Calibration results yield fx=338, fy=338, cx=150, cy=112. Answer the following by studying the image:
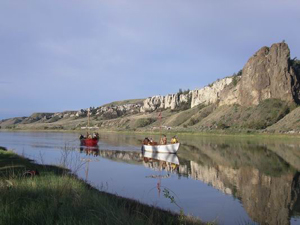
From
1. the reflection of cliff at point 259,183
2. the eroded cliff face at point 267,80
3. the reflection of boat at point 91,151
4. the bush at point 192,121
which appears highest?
the eroded cliff face at point 267,80

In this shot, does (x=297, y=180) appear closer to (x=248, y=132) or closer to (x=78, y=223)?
(x=78, y=223)

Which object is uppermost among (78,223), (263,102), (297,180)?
(263,102)

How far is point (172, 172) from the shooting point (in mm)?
27156

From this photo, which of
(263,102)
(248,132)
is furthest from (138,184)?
(263,102)

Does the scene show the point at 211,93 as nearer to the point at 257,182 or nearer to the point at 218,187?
the point at 257,182

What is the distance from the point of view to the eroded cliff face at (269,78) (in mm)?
109188

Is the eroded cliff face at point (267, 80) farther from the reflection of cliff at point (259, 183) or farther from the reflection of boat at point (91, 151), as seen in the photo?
the reflection of cliff at point (259, 183)

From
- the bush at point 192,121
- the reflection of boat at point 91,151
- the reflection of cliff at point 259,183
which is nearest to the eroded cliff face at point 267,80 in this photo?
the bush at point 192,121

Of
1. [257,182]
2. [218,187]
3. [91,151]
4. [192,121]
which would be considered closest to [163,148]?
[91,151]

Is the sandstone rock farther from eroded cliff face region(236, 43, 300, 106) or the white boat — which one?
the white boat

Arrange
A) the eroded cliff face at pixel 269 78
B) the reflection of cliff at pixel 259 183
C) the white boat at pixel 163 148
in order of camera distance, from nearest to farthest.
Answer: the reflection of cliff at pixel 259 183 < the white boat at pixel 163 148 < the eroded cliff face at pixel 269 78

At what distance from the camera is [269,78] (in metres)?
116

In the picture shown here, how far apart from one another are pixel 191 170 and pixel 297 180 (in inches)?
333

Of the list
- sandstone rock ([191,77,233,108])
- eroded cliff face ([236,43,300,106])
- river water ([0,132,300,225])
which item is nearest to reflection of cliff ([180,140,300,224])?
river water ([0,132,300,225])
